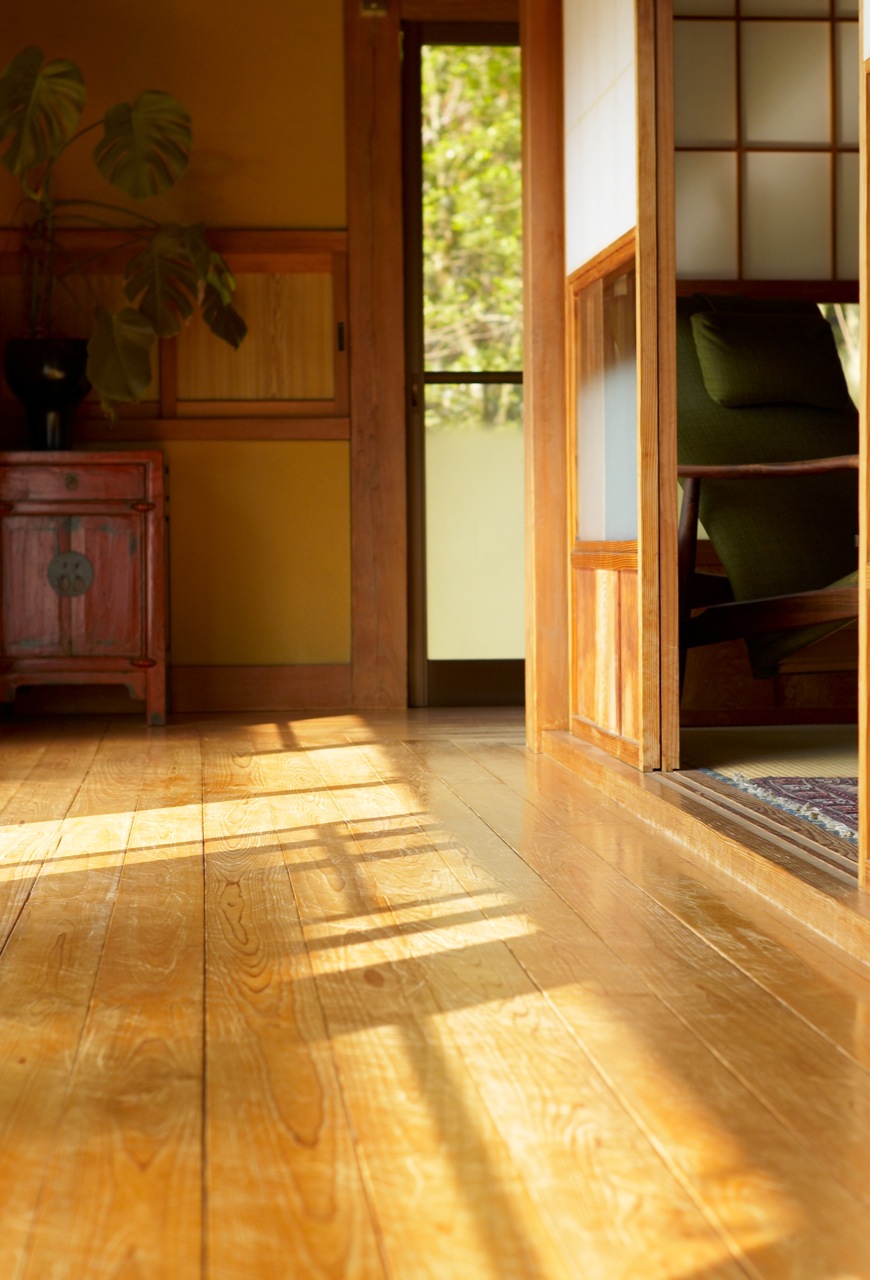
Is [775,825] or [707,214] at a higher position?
[707,214]

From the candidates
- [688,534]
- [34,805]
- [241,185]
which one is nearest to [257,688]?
[241,185]

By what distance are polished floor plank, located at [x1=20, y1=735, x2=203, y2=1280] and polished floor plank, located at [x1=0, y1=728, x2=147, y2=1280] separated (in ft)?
0.05

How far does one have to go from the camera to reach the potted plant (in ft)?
13.4

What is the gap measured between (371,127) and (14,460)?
1.65m

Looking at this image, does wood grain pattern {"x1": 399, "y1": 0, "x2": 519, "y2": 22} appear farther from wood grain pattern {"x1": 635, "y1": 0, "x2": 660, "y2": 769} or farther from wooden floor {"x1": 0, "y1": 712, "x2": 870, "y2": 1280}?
wooden floor {"x1": 0, "y1": 712, "x2": 870, "y2": 1280}

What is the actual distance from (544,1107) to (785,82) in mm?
3404

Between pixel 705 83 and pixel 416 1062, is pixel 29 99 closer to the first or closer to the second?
pixel 705 83

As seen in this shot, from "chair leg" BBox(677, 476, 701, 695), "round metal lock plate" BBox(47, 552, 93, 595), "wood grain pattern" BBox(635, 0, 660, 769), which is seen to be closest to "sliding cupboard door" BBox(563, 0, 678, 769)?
"wood grain pattern" BBox(635, 0, 660, 769)

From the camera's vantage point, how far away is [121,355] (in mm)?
4145

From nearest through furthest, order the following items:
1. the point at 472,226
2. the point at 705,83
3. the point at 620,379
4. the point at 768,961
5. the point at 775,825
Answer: the point at 768,961 < the point at 775,825 < the point at 620,379 < the point at 705,83 < the point at 472,226

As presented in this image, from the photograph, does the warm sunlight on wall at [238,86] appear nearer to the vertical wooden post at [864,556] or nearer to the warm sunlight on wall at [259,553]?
the warm sunlight on wall at [259,553]

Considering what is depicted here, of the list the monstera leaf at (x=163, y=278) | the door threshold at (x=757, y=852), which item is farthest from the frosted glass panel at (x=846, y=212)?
the monstera leaf at (x=163, y=278)

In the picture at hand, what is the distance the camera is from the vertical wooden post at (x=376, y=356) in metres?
4.61

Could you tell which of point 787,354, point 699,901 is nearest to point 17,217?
point 787,354
